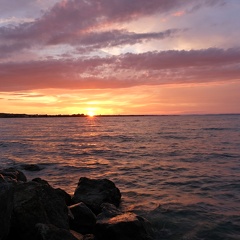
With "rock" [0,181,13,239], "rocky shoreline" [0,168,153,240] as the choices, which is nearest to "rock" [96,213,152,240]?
"rocky shoreline" [0,168,153,240]

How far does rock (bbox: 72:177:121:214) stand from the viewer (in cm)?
1219

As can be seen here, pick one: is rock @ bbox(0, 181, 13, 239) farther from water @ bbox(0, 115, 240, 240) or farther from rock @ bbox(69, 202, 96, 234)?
water @ bbox(0, 115, 240, 240)

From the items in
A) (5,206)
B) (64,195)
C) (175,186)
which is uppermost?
(5,206)

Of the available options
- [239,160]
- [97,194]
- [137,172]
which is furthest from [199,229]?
[239,160]

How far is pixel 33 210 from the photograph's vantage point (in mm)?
8180

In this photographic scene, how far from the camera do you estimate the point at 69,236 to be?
23.6 ft

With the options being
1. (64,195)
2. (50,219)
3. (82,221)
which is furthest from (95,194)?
(50,219)

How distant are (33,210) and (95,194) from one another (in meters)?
4.93

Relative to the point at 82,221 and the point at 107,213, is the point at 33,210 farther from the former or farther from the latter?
the point at 107,213

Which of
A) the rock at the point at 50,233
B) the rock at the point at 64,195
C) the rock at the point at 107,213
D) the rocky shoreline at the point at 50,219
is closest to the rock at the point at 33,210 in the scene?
the rocky shoreline at the point at 50,219

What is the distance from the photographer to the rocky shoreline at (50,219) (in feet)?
23.1

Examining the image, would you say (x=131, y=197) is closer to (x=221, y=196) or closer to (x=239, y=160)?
(x=221, y=196)

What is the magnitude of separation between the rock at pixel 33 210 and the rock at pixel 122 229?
1.11 m

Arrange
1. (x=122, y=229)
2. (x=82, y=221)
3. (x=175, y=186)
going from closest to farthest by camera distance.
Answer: (x=122, y=229) → (x=82, y=221) → (x=175, y=186)
